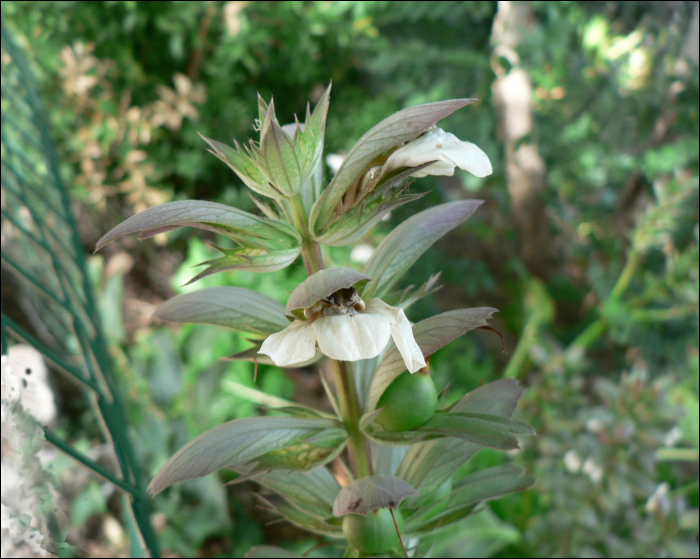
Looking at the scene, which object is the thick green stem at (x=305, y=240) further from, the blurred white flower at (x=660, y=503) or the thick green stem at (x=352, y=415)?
the blurred white flower at (x=660, y=503)

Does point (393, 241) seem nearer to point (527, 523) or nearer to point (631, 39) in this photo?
point (527, 523)

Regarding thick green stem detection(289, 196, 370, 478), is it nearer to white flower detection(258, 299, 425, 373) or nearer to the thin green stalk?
white flower detection(258, 299, 425, 373)

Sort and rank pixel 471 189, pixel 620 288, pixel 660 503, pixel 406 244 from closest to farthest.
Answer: pixel 406 244 → pixel 660 503 → pixel 620 288 → pixel 471 189

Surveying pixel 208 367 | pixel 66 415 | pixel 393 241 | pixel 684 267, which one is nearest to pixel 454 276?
pixel 684 267

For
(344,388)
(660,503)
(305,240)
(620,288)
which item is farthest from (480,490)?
(620,288)

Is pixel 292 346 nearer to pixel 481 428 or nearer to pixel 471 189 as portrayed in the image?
pixel 481 428
